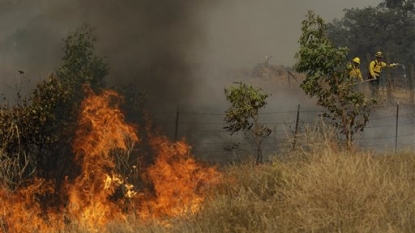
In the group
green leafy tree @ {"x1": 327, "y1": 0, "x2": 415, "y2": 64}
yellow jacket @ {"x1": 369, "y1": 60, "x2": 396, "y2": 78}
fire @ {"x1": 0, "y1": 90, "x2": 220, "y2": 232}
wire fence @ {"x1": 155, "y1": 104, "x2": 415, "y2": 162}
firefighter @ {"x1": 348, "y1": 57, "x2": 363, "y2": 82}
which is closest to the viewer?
fire @ {"x1": 0, "y1": 90, "x2": 220, "y2": 232}

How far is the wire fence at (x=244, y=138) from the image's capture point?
13.8 meters

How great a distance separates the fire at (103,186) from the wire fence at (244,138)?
2.91 metres

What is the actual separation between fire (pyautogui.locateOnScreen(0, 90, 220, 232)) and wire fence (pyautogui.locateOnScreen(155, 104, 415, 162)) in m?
2.91

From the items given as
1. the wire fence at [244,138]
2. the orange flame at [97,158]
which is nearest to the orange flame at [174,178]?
the orange flame at [97,158]

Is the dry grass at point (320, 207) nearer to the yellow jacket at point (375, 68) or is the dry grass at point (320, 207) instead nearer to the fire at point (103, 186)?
the fire at point (103, 186)

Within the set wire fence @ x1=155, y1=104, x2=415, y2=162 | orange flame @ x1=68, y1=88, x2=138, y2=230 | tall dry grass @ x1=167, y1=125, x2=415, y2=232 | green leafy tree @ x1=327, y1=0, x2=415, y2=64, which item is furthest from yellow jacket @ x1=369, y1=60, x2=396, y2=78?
green leafy tree @ x1=327, y1=0, x2=415, y2=64

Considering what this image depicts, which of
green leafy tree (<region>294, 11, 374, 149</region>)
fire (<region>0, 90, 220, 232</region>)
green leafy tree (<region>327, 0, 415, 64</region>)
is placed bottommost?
fire (<region>0, 90, 220, 232</region>)

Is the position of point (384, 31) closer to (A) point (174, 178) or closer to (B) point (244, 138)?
(B) point (244, 138)

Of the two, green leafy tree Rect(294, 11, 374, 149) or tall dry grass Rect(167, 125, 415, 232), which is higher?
green leafy tree Rect(294, 11, 374, 149)

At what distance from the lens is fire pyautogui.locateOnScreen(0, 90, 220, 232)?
8.47 meters

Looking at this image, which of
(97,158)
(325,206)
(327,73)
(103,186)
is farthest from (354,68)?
Result: (325,206)

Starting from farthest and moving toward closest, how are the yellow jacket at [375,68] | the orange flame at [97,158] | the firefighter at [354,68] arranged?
the yellow jacket at [375,68] → the firefighter at [354,68] → the orange flame at [97,158]

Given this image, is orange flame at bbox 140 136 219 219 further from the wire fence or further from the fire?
the wire fence

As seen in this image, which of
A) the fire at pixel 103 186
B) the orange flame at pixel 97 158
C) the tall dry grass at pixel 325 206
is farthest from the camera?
the orange flame at pixel 97 158
